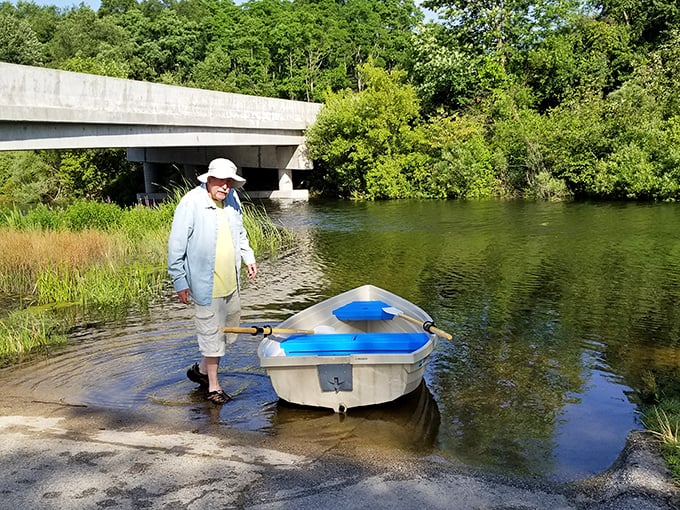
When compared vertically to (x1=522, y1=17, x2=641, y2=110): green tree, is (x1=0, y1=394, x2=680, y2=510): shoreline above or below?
below

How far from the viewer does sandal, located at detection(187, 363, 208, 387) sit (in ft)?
22.1

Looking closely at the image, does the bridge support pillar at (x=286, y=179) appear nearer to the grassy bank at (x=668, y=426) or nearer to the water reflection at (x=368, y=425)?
the water reflection at (x=368, y=425)

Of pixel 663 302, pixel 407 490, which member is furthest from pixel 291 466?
pixel 663 302

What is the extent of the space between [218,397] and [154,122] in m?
17.2

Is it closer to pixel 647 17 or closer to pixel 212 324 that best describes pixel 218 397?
pixel 212 324

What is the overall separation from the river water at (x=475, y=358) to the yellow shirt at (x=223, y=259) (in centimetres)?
112

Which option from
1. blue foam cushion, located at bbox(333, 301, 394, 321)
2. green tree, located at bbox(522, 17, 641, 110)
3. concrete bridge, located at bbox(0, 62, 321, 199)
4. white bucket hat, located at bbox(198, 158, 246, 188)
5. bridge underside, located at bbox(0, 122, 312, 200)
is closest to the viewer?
white bucket hat, located at bbox(198, 158, 246, 188)

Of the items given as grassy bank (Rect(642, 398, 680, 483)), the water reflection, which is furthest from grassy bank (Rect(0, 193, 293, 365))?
grassy bank (Rect(642, 398, 680, 483))

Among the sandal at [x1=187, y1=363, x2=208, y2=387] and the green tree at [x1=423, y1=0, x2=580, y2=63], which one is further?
the green tree at [x1=423, y1=0, x2=580, y2=63]

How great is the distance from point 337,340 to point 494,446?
1636 mm

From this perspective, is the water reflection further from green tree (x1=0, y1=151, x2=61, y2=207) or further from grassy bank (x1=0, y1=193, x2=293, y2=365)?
green tree (x1=0, y1=151, x2=61, y2=207)

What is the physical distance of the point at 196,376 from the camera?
22.3 feet

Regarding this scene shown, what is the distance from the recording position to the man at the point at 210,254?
5.98 m

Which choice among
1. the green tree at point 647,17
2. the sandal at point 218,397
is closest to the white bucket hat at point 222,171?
the sandal at point 218,397
